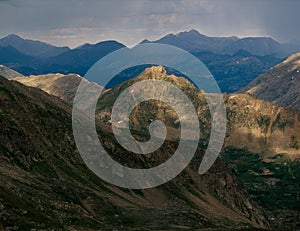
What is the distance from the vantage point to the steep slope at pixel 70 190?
79.4 metres

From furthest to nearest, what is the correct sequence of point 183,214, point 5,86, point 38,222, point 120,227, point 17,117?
1. point 5,86
2. point 17,117
3. point 183,214
4. point 120,227
5. point 38,222

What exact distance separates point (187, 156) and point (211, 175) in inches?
571

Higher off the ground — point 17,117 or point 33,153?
point 17,117

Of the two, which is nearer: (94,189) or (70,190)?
(70,190)

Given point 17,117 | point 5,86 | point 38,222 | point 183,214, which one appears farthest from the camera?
point 5,86

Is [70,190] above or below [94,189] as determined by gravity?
above

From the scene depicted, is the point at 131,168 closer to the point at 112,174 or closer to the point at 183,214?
the point at 112,174

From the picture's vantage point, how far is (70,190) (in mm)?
100812

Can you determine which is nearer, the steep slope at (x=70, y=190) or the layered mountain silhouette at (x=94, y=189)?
the steep slope at (x=70, y=190)

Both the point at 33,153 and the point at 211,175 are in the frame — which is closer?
the point at 33,153

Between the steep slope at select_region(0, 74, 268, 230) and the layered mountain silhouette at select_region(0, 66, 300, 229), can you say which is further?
the layered mountain silhouette at select_region(0, 66, 300, 229)

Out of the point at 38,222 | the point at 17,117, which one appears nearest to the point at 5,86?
the point at 17,117

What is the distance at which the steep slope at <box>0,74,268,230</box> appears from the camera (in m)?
79.4

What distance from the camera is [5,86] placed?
146 meters
